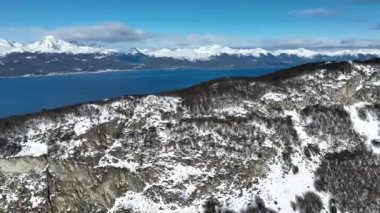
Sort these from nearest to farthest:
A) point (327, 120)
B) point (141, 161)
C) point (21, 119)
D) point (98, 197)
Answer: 1. point (98, 197)
2. point (141, 161)
3. point (21, 119)
4. point (327, 120)

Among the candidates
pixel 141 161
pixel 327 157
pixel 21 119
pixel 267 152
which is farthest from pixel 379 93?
pixel 21 119

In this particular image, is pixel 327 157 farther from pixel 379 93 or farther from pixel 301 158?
pixel 379 93

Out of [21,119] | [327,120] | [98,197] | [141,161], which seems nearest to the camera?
[98,197]

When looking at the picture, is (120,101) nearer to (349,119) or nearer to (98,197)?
(98,197)

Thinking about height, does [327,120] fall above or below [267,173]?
above

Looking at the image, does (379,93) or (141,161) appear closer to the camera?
(141,161)

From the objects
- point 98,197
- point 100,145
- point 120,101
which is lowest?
point 98,197

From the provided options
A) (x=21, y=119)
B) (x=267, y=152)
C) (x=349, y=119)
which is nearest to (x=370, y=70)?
(x=349, y=119)
